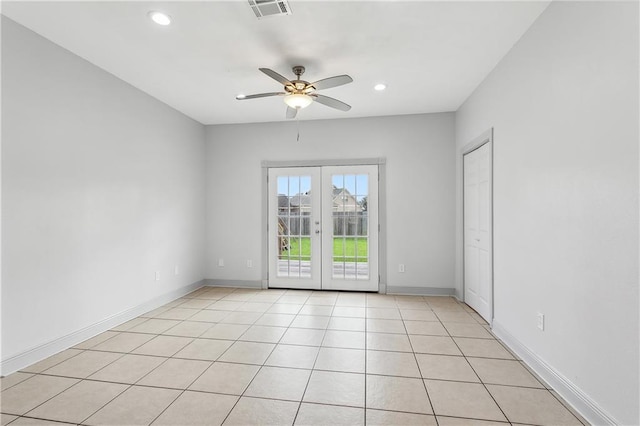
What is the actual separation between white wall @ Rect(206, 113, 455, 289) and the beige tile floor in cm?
124

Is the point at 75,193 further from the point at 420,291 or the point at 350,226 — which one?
the point at 420,291

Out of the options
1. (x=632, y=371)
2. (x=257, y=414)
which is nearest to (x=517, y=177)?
(x=632, y=371)

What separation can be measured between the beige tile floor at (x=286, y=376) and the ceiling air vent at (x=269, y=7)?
2.70 metres

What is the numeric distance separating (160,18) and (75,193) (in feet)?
5.88

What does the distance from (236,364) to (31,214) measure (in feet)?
6.82

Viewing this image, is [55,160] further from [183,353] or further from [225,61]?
[183,353]

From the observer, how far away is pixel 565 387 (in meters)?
2.10

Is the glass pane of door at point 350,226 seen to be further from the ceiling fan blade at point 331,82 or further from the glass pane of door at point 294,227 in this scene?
the ceiling fan blade at point 331,82

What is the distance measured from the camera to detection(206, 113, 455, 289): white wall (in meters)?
4.69

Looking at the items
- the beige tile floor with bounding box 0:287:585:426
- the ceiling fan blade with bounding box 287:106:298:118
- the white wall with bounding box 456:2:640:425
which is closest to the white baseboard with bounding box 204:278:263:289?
the beige tile floor with bounding box 0:287:585:426

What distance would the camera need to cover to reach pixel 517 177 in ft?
9.11

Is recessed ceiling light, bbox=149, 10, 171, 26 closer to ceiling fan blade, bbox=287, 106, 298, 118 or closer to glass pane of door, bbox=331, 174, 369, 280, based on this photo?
ceiling fan blade, bbox=287, 106, 298, 118

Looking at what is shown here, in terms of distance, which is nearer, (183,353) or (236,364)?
(236,364)

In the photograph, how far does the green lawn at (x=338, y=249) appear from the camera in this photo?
4938 millimetres
